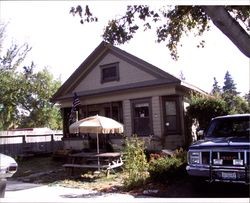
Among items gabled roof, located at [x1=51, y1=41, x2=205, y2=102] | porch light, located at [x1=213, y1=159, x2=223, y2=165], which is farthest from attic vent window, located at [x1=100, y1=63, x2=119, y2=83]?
porch light, located at [x1=213, y1=159, x2=223, y2=165]

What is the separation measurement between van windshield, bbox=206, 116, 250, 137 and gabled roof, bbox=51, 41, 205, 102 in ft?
24.1

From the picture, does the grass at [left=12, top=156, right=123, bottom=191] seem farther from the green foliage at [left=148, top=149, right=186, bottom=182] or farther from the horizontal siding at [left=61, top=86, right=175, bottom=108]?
the horizontal siding at [left=61, top=86, right=175, bottom=108]

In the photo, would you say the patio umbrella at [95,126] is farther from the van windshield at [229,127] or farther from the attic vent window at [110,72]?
→ the attic vent window at [110,72]

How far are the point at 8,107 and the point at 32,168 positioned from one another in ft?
29.0

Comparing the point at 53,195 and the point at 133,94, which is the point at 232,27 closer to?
the point at 53,195

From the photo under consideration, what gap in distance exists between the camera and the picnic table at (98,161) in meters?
14.7

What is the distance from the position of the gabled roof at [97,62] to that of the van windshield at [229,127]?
7.35 metres

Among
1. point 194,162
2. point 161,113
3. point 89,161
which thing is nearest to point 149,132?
point 161,113

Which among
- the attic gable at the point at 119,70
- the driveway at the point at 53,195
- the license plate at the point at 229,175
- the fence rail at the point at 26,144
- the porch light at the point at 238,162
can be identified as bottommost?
the driveway at the point at 53,195

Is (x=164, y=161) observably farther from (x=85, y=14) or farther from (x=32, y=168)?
(x=32, y=168)

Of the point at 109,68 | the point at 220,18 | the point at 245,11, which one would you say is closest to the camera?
the point at 220,18

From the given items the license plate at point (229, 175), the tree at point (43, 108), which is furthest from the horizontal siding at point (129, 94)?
the tree at point (43, 108)

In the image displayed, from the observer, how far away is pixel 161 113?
19625 mm

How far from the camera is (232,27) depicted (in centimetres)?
870
